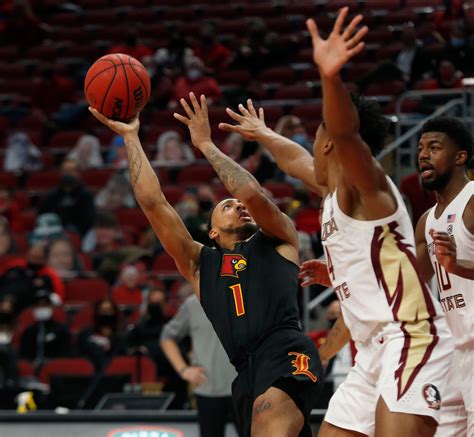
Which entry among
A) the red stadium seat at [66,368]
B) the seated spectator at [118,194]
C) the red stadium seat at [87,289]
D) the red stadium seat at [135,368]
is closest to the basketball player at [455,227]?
the red stadium seat at [135,368]

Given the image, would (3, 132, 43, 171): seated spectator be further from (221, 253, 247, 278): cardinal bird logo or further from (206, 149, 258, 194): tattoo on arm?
(221, 253, 247, 278): cardinal bird logo

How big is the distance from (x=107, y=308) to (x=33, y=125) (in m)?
6.01

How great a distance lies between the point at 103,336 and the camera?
9.84 meters

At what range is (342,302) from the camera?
447 cm

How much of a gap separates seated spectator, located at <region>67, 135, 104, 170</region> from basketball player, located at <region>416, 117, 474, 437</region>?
28.6 feet

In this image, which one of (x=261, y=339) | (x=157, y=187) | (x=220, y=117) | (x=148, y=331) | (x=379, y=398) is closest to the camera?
(x=379, y=398)

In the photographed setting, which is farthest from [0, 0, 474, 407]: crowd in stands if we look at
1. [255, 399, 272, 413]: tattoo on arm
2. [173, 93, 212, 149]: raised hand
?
[255, 399, 272, 413]: tattoo on arm

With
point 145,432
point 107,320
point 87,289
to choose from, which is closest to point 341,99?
point 145,432

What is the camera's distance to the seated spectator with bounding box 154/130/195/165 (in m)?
12.7

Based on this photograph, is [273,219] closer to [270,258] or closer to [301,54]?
[270,258]

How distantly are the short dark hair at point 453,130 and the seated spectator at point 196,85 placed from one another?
8580 mm

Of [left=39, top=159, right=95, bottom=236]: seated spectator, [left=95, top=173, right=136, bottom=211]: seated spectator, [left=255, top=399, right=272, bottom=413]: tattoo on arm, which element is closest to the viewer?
[left=255, top=399, right=272, bottom=413]: tattoo on arm

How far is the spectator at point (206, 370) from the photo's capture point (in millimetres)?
7477

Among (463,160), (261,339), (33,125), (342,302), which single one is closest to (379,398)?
(342,302)
